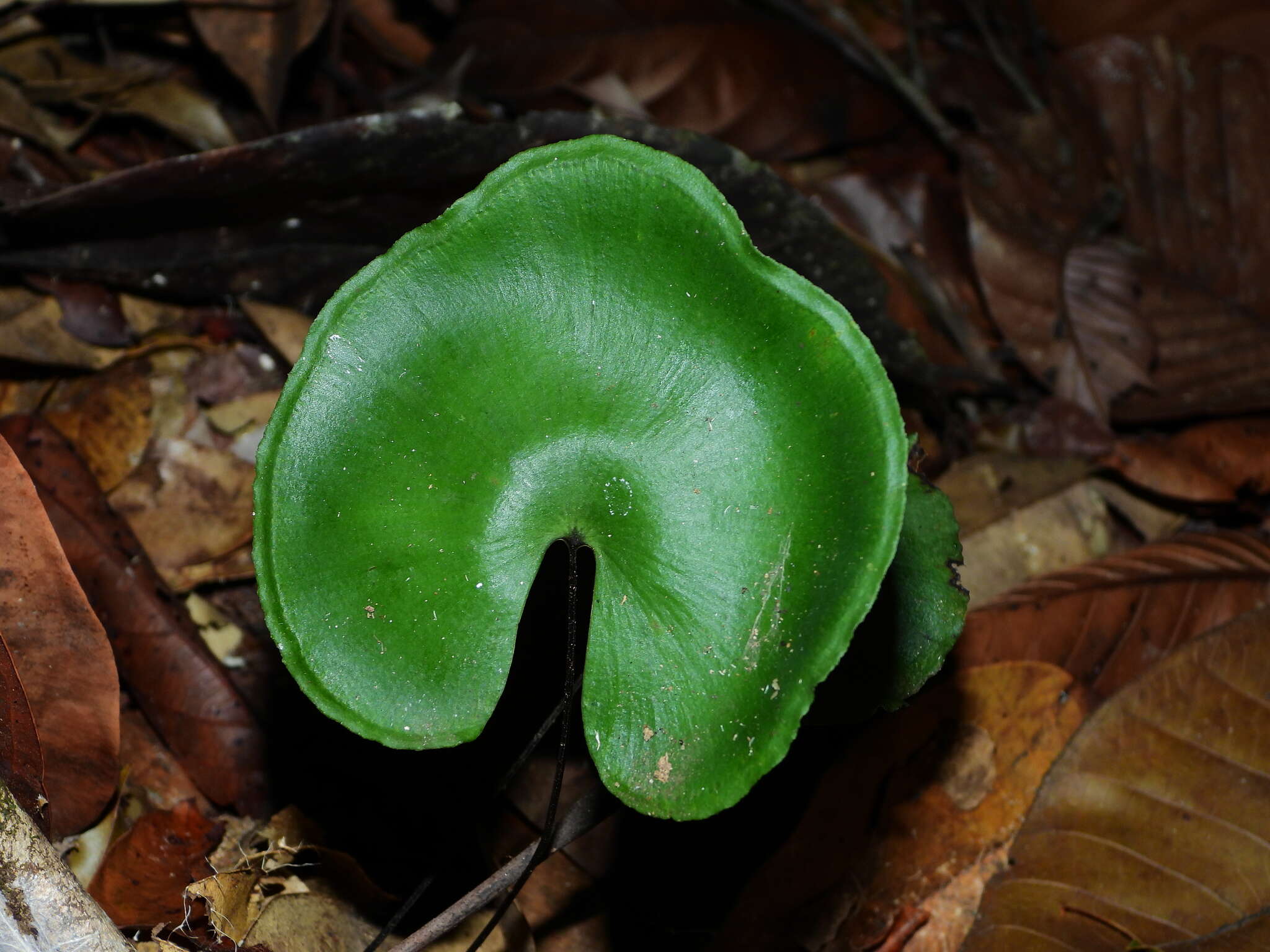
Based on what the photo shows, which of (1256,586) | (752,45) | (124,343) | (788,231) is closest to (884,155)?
(752,45)

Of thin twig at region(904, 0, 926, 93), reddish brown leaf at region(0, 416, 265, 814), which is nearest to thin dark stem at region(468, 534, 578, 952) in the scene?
reddish brown leaf at region(0, 416, 265, 814)

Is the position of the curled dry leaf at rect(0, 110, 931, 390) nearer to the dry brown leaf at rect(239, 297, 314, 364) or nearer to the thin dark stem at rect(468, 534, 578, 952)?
the dry brown leaf at rect(239, 297, 314, 364)

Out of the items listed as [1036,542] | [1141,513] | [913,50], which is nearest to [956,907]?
[1036,542]

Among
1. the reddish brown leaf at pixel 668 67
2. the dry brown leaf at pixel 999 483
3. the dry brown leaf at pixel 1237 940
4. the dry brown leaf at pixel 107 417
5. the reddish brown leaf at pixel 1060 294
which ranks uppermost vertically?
the reddish brown leaf at pixel 668 67

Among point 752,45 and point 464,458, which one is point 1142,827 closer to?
point 464,458

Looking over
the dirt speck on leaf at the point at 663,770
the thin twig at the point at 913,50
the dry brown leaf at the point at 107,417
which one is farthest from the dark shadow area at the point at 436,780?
the thin twig at the point at 913,50

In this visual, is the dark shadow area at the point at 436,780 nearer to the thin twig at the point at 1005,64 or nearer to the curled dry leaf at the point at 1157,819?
the curled dry leaf at the point at 1157,819

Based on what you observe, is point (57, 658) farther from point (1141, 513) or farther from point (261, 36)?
point (1141, 513)

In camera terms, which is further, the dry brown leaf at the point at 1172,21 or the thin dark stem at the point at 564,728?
the dry brown leaf at the point at 1172,21
